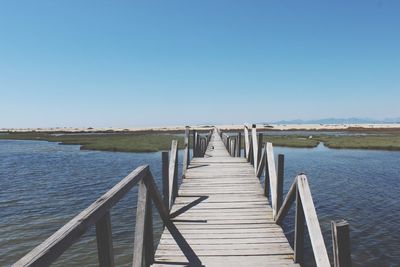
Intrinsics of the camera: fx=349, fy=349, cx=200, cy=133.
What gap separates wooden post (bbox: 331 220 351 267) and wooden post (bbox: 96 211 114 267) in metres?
2.40

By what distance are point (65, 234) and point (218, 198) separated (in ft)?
22.9

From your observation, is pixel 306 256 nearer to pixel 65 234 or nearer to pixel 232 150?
pixel 65 234

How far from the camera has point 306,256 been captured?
10.0m

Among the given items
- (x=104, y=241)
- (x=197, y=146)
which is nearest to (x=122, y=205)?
(x=197, y=146)

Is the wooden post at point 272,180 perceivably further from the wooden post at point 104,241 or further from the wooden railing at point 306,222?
the wooden post at point 104,241

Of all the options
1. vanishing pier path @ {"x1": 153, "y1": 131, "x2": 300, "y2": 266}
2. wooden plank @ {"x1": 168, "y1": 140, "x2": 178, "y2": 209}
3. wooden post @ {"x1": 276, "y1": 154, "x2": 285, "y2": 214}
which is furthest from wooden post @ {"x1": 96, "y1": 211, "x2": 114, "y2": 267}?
wooden post @ {"x1": 276, "y1": 154, "x2": 285, "y2": 214}

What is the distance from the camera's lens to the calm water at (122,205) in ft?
34.2

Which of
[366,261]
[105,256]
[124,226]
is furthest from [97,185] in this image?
[105,256]

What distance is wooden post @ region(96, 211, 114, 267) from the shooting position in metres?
3.68

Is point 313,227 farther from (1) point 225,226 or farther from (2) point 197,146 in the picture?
(2) point 197,146

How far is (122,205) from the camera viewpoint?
15352mm

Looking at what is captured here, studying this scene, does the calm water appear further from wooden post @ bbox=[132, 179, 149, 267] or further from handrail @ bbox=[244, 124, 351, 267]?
wooden post @ bbox=[132, 179, 149, 267]

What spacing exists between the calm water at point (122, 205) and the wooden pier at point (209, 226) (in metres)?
2.69

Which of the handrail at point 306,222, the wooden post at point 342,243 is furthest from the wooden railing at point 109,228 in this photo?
the wooden post at point 342,243
